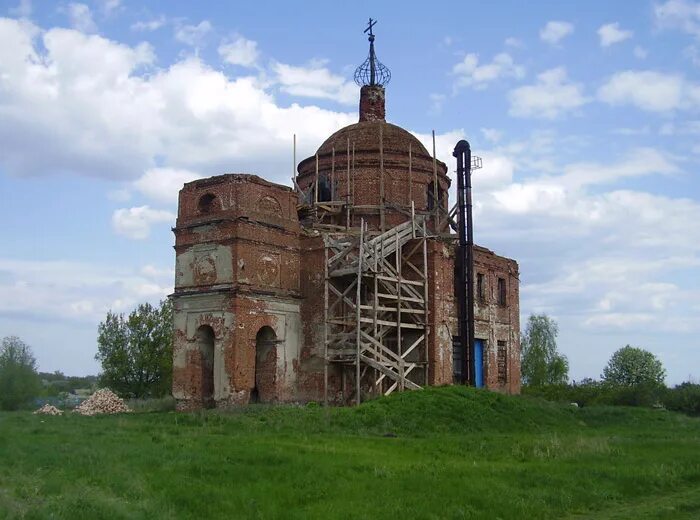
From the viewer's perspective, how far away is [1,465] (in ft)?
38.4

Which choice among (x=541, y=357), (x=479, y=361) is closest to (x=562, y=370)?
(x=541, y=357)

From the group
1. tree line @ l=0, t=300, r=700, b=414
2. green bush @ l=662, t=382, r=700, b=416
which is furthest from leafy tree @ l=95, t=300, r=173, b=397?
green bush @ l=662, t=382, r=700, b=416

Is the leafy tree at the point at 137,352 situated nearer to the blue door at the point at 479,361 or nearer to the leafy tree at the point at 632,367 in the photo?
the blue door at the point at 479,361

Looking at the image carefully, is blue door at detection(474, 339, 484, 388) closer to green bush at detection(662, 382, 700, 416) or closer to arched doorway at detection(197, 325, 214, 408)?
green bush at detection(662, 382, 700, 416)

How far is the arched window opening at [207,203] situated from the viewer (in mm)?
25859

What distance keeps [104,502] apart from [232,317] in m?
15.4

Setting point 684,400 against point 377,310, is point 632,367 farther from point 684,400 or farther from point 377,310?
point 377,310

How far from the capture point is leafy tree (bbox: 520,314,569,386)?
163ft

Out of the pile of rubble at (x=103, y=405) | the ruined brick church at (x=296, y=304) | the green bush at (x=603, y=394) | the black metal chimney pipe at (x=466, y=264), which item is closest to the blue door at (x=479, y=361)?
the ruined brick church at (x=296, y=304)

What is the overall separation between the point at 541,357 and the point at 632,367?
24.0ft

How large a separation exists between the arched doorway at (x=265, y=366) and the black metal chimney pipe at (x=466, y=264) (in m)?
Result: 7.83

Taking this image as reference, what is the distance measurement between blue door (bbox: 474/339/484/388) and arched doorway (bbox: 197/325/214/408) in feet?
36.9

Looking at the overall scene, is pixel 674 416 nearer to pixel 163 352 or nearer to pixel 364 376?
pixel 364 376

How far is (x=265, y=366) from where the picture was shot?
2595cm
